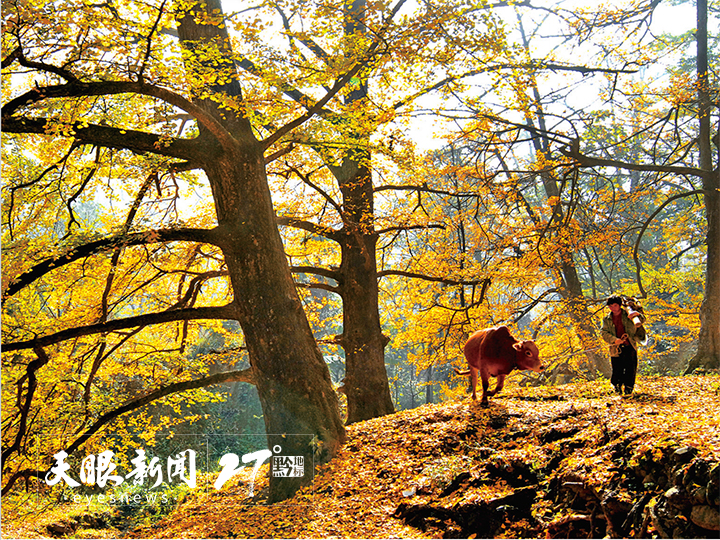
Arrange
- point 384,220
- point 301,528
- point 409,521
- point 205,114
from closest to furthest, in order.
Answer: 1. point 409,521
2. point 301,528
3. point 205,114
4. point 384,220

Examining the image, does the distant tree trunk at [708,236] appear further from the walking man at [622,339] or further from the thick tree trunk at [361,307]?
the thick tree trunk at [361,307]

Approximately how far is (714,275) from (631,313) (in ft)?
13.4

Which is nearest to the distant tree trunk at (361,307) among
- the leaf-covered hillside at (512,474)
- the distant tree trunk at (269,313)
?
the leaf-covered hillside at (512,474)

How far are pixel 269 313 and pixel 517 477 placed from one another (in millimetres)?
3427

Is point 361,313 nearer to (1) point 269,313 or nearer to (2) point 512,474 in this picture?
(1) point 269,313

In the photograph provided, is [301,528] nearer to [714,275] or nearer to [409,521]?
[409,521]

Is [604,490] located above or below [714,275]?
below

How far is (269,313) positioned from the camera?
629 centimetres

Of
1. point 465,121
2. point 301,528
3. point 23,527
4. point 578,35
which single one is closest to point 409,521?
point 301,528

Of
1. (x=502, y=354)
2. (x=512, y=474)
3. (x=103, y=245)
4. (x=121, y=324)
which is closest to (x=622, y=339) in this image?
(x=502, y=354)

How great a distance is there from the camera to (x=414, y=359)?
528 inches

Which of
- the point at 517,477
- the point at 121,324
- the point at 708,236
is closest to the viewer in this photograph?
the point at 517,477

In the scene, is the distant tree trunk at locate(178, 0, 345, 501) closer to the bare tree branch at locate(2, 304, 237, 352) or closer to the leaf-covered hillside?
the bare tree branch at locate(2, 304, 237, 352)

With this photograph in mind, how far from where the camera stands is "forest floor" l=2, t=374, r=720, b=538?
3586mm
